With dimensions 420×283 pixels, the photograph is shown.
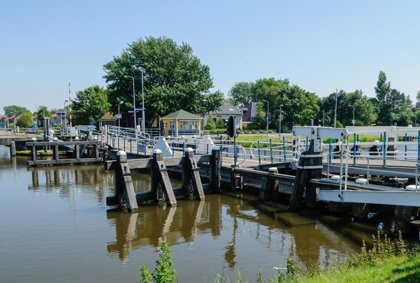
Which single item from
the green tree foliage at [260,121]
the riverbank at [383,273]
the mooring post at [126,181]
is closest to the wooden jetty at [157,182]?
the mooring post at [126,181]

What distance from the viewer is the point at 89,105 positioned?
83.7 meters

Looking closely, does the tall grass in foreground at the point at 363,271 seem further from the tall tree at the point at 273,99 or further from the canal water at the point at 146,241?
the tall tree at the point at 273,99

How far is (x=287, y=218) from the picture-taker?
46.6ft

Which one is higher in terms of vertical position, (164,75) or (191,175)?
(164,75)

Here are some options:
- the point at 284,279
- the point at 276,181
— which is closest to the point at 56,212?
the point at 276,181

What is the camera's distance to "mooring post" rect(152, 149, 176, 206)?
650 inches

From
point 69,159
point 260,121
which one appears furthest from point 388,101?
point 69,159

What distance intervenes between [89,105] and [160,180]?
233ft

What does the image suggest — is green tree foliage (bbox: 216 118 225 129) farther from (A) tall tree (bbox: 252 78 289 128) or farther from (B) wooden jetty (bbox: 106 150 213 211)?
(B) wooden jetty (bbox: 106 150 213 211)

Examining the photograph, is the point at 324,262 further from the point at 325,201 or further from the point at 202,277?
A: the point at 325,201

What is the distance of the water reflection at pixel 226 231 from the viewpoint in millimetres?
10906

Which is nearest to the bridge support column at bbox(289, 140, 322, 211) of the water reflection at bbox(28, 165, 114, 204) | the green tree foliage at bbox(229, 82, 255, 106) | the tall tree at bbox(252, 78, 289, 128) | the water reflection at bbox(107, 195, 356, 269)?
the water reflection at bbox(107, 195, 356, 269)

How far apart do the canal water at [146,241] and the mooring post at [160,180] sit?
58 centimetres

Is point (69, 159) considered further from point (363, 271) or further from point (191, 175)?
point (363, 271)
